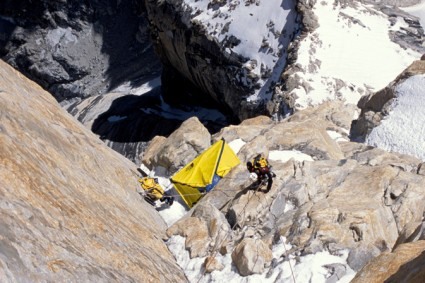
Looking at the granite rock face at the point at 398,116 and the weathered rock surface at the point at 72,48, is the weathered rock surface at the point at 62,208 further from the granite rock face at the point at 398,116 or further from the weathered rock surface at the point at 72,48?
the weathered rock surface at the point at 72,48

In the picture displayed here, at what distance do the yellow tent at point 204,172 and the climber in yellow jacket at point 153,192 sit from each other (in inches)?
25.2

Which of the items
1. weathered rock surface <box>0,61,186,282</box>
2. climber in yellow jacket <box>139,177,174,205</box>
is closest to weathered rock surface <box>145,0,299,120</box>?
climber in yellow jacket <box>139,177,174,205</box>

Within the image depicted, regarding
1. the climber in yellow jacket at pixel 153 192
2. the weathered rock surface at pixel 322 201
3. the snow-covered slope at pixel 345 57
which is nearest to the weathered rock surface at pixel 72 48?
the snow-covered slope at pixel 345 57

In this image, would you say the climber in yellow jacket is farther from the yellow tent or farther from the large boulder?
the large boulder

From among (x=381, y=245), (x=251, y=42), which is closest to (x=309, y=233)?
(x=381, y=245)

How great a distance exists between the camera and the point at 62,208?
13.2 metres

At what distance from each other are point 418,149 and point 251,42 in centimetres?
1622

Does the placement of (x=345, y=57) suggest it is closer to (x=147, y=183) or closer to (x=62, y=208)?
(x=147, y=183)

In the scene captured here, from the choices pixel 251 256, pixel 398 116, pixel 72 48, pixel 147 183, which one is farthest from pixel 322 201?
pixel 72 48

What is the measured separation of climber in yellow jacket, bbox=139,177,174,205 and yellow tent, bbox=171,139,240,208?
640 mm

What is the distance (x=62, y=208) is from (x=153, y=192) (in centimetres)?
673

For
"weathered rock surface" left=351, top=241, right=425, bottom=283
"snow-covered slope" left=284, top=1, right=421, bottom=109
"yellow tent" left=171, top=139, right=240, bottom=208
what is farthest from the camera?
"snow-covered slope" left=284, top=1, right=421, bottom=109

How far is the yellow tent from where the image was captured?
20516 mm

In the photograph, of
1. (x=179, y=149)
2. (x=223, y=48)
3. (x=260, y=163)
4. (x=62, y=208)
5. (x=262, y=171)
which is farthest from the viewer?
(x=223, y=48)
